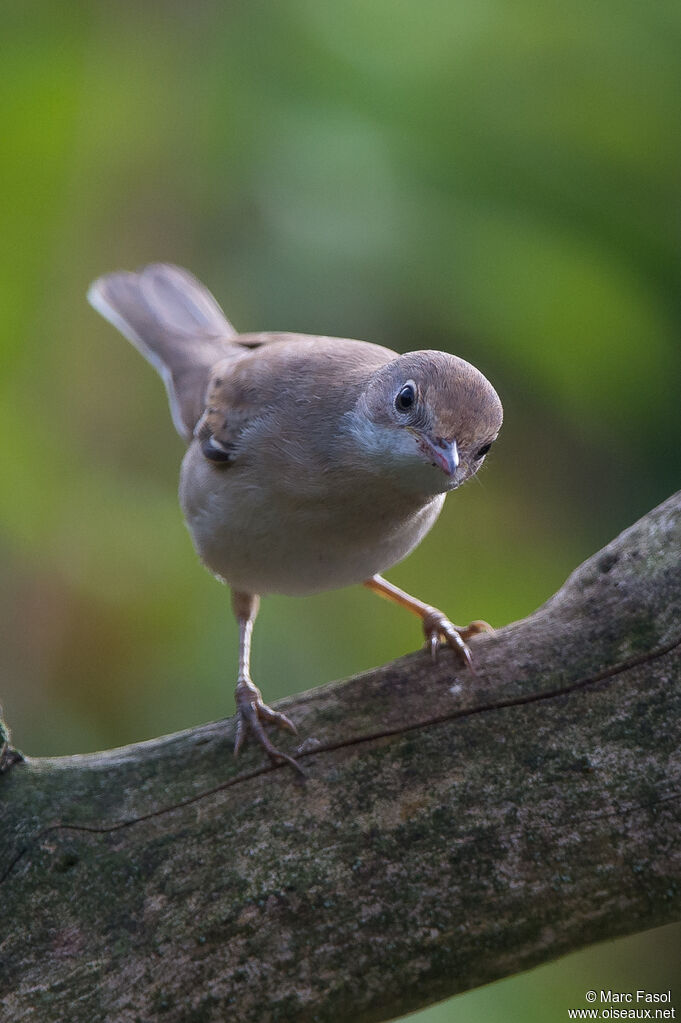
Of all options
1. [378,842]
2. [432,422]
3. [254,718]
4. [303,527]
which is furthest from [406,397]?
[378,842]

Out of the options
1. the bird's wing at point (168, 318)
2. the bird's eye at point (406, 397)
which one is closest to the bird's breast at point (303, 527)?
the bird's eye at point (406, 397)

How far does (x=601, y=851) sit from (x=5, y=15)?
4087 mm

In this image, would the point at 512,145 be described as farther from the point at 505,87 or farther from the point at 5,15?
the point at 5,15

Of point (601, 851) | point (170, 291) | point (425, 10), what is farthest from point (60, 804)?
point (425, 10)

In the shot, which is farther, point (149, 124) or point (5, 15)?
point (149, 124)

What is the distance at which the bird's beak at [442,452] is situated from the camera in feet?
8.77

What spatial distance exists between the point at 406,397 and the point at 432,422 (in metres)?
0.14

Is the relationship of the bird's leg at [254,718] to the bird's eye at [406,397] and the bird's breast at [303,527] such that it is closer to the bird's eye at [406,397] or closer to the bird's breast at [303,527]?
the bird's breast at [303,527]

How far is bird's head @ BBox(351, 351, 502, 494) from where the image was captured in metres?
2.72

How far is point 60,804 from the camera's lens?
2.71 meters

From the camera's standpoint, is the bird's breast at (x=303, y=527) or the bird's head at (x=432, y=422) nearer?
the bird's head at (x=432, y=422)

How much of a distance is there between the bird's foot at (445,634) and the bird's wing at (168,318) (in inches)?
60.8

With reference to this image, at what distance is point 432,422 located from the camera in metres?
2.73

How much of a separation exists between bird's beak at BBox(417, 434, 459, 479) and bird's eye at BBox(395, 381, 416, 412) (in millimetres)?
106
